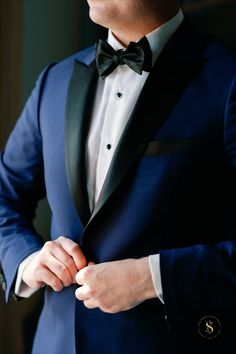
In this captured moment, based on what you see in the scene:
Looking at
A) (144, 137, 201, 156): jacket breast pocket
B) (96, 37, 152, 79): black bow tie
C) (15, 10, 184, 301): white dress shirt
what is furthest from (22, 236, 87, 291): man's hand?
(96, 37, 152, 79): black bow tie

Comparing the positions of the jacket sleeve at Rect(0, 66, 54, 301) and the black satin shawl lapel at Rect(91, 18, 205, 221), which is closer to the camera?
the black satin shawl lapel at Rect(91, 18, 205, 221)

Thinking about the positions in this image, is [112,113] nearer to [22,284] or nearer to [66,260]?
[66,260]

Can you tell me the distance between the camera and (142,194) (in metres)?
1.06

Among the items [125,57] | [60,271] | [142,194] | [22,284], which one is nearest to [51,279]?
[60,271]

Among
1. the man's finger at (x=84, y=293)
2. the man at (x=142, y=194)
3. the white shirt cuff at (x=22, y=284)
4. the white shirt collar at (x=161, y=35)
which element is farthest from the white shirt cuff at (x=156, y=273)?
the white shirt collar at (x=161, y=35)

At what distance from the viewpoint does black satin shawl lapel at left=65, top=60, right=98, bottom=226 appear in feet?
3.72

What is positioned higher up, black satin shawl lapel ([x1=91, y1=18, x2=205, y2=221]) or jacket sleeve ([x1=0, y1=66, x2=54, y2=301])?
black satin shawl lapel ([x1=91, y1=18, x2=205, y2=221])

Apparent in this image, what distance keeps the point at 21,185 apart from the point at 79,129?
11.3 inches

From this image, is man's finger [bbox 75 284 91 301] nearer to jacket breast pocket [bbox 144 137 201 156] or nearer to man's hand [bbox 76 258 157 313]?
man's hand [bbox 76 258 157 313]

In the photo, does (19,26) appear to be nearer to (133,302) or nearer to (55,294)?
(55,294)

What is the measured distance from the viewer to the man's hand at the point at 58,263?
1.10 metres

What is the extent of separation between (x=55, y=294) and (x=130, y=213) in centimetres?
31

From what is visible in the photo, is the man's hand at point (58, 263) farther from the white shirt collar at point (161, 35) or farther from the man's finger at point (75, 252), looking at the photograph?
the white shirt collar at point (161, 35)

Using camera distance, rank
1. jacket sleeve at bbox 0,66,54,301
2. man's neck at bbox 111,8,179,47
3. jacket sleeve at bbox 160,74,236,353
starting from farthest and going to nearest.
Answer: jacket sleeve at bbox 0,66,54,301 < man's neck at bbox 111,8,179,47 < jacket sleeve at bbox 160,74,236,353
